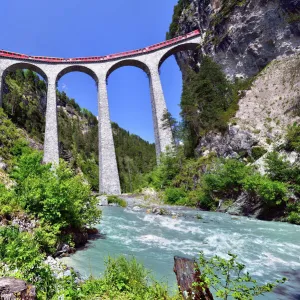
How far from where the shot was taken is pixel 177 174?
2638 centimetres

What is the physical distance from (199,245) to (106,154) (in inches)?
995

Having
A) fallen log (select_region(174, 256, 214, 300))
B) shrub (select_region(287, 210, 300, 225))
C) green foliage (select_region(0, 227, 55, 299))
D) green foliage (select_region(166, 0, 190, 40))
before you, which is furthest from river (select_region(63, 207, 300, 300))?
green foliage (select_region(166, 0, 190, 40))

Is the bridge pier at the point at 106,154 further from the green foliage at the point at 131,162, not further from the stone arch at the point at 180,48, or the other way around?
the green foliage at the point at 131,162

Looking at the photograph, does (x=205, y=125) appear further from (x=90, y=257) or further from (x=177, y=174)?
(x=90, y=257)

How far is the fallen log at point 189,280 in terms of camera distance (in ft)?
11.6

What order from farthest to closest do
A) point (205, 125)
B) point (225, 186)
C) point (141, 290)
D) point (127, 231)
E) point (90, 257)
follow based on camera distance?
point (205, 125) → point (225, 186) → point (127, 231) → point (90, 257) → point (141, 290)

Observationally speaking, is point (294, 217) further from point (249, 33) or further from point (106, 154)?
point (106, 154)

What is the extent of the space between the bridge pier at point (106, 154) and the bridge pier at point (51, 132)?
5.51 metres

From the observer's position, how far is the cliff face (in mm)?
25328

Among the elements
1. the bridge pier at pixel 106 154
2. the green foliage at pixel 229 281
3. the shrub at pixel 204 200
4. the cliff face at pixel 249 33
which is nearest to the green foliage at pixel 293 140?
the shrub at pixel 204 200

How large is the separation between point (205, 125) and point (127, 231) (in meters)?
17.5

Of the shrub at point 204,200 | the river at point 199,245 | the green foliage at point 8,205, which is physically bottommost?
the river at point 199,245

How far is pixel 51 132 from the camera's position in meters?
33.0

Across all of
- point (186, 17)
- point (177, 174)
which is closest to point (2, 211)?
point (177, 174)
